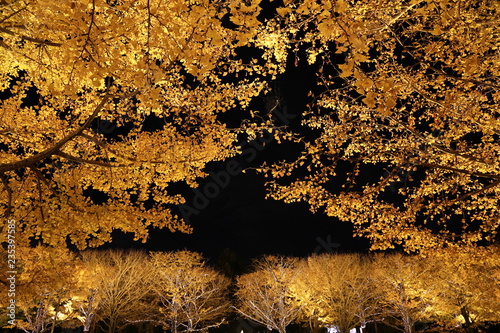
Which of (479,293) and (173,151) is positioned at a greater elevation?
(173,151)

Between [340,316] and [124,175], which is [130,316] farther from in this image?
[124,175]

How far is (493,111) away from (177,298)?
28181 mm

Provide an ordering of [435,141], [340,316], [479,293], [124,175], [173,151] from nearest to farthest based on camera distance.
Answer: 1. [435,141]
2. [124,175]
3. [173,151]
4. [479,293]
5. [340,316]

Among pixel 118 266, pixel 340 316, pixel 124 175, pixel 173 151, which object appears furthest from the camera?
pixel 118 266

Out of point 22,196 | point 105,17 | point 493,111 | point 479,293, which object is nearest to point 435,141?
point 493,111

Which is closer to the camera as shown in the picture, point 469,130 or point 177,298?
point 469,130

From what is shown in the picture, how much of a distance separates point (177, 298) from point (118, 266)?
5604 millimetres

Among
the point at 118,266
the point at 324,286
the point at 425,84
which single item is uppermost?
the point at 425,84

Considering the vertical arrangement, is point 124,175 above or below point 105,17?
below

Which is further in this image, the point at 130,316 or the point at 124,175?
the point at 130,316

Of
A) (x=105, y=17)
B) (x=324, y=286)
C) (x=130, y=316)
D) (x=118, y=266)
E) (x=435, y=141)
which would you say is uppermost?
(x=105, y=17)

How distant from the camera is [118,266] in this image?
29.0 meters

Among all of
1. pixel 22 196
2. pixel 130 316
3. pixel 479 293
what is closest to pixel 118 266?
pixel 130 316

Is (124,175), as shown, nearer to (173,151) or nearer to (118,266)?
(173,151)
